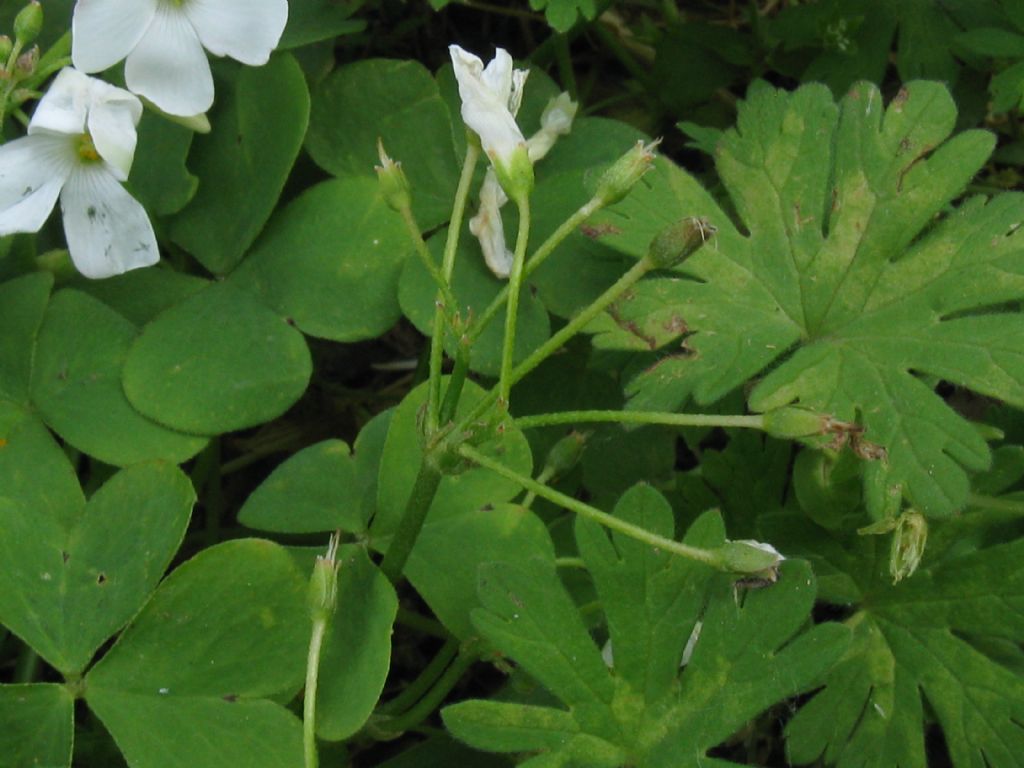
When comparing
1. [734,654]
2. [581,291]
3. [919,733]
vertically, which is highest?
[581,291]

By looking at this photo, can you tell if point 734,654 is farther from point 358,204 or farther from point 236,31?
point 236,31

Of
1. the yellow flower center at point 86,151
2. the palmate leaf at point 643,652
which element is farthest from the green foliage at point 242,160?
the palmate leaf at point 643,652

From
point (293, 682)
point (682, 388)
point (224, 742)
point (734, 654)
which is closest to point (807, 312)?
point (682, 388)

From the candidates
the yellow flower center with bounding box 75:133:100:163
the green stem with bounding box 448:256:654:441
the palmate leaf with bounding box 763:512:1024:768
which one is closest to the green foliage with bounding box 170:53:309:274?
the yellow flower center with bounding box 75:133:100:163

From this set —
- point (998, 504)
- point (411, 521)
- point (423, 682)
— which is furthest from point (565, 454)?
point (998, 504)

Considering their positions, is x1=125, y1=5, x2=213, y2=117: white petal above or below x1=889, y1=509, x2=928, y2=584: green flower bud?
above

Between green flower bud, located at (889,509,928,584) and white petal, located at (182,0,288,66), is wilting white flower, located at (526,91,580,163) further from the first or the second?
green flower bud, located at (889,509,928,584)
